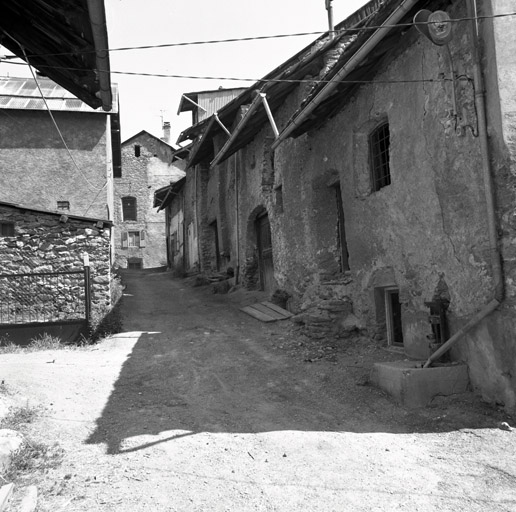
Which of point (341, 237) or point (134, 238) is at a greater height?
point (134, 238)

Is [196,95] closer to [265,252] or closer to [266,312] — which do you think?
[265,252]

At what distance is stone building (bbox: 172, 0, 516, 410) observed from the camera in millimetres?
5035

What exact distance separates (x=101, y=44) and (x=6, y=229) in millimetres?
7470

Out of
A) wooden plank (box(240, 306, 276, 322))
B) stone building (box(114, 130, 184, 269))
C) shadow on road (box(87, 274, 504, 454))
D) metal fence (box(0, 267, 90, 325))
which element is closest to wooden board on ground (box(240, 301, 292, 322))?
wooden plank (box(240, 306, 276, 322))

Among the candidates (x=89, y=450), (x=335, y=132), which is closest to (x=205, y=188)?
(x=335, y=132)

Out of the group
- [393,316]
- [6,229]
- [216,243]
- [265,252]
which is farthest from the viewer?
[216,243]

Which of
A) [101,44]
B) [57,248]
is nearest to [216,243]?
[57,248]

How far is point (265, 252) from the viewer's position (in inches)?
527

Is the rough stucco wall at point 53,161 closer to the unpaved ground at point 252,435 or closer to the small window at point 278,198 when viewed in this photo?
the small window at point 278,198

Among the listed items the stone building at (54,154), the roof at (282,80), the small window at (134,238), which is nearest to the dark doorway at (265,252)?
the roof at (282,80)

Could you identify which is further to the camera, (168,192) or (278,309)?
(168,192)

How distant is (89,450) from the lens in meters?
4.49

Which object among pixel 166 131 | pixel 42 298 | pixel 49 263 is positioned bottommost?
pixel 42 298

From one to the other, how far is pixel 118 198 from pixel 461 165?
28.4 m
